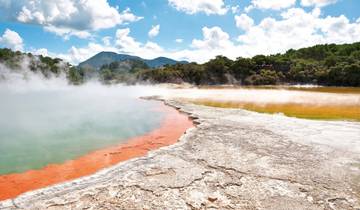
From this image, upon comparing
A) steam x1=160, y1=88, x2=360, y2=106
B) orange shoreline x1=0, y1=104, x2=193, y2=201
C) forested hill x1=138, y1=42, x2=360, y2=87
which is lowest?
orange shoreline x1=0, y1=104, x2=193, y2=201

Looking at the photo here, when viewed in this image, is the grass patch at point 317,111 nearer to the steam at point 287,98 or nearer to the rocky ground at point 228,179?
the steam at point 287,98

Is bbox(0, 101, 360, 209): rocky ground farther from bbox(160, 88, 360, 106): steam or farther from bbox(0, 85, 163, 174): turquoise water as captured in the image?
bbox(160, 88, 360, 106): steam

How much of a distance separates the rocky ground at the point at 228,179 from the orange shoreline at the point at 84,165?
104cm

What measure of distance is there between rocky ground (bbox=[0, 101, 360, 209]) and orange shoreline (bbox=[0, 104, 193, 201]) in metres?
1.04

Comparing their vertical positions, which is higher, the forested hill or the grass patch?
the forested hill

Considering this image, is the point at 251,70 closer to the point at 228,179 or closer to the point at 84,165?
the point at 84,165

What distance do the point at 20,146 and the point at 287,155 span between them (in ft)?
27.9

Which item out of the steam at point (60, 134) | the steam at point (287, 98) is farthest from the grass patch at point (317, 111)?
the steam at point (60, 134)

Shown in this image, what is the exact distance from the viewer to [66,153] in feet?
34.0

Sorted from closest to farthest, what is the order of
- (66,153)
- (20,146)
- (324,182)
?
(324,182), (66,153), (20,146)

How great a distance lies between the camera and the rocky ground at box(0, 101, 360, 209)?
19.7 feet

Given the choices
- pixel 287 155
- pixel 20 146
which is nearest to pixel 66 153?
pixel 20 146

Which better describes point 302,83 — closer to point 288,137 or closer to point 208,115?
point 208,115

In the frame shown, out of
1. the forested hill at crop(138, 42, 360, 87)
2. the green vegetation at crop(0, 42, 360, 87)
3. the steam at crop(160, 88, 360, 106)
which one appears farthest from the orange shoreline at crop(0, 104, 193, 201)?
the forested hill at crop(138, 42, 360, 87)
